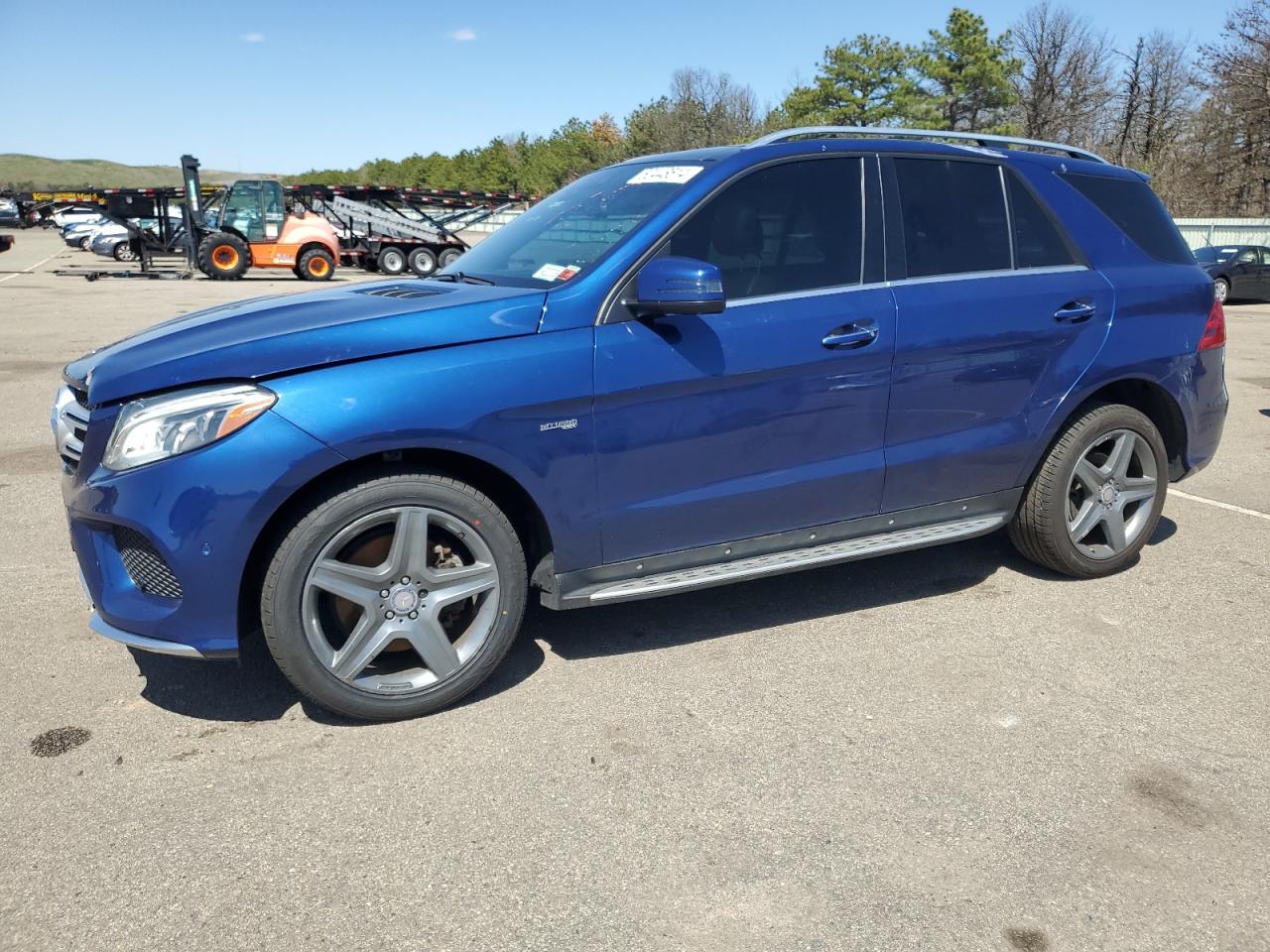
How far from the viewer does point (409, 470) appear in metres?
3.11

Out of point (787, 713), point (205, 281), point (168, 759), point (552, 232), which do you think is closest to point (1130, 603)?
point (787, 713)

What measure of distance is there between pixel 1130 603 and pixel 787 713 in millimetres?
1900

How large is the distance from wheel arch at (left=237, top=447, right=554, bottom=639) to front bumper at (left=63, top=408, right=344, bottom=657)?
2.5 inches

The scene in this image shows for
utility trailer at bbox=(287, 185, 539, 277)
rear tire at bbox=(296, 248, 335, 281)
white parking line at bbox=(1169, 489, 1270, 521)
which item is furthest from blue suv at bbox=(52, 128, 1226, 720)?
utility trailer at bbox=(287, 185, 539, 277)

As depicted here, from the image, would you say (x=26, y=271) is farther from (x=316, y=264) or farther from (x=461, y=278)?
(x=461, y=278)

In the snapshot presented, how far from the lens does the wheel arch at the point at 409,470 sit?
3.00 metres

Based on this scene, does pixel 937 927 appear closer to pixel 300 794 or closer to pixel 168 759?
pixel 300 794

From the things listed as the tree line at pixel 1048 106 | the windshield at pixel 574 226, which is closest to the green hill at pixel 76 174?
the tree line at pixel 1048 106

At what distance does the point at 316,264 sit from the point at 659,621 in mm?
23328

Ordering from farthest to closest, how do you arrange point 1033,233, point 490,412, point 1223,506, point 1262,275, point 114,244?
1. point 114,244
2. point 1262,275
3. point 1223,506
4. point 1033,233
5. point 490,412

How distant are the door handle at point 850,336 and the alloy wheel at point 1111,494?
132 centimetres

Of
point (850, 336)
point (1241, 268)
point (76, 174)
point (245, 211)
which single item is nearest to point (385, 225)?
point (245, 211)

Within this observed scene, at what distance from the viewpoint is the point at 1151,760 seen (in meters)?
3.01

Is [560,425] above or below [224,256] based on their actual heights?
below
